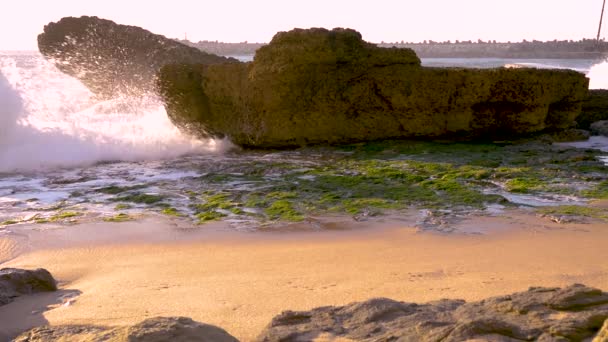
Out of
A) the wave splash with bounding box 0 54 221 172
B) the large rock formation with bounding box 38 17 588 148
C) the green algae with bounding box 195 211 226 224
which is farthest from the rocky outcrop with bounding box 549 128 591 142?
the green algae with bounding box 195 211 226 224

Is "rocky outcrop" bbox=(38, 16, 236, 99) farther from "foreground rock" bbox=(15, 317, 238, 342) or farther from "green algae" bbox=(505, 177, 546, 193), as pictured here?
"foreground rock" bbox=(15, 317, 238, 342)

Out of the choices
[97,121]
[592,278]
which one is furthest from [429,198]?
[97,121]

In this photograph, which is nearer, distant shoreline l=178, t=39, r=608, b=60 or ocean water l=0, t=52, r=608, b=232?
ocean water l=0, t=52, r=608, b=232

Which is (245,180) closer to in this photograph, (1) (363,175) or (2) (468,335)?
(1) (363,175)

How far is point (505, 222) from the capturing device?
4.25m

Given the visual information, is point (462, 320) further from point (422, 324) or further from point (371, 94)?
point (371, 94)

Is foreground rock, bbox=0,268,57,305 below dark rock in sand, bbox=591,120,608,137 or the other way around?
the other way around

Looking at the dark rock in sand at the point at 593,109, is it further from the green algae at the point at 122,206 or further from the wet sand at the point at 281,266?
the green algae at the point at 122,206

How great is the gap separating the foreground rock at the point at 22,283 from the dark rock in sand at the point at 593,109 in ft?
27.0

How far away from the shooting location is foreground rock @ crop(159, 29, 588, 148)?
312 inches

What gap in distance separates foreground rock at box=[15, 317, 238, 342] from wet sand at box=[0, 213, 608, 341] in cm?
24

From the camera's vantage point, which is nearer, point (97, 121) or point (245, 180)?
point (245, 180)

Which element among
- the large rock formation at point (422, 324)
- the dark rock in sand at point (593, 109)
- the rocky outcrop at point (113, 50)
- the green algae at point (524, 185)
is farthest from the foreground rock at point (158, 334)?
the rocky outcrop at point (113, 50)

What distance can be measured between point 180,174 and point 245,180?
94 centimetres
